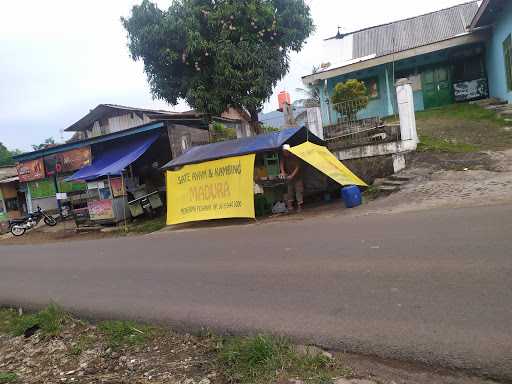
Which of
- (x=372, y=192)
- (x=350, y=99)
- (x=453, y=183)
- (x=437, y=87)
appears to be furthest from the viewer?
(x=437, y=87)

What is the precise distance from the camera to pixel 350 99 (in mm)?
15320

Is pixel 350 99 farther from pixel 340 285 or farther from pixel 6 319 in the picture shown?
pixel 6 319

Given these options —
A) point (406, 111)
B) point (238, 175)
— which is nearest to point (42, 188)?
point (238, 175)

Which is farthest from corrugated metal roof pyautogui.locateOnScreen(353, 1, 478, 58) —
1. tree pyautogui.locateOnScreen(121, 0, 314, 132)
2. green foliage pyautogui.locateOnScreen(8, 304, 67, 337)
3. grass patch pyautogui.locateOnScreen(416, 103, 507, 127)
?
green foliage pyautogui.locateOnScreen(8, 304, 67, 337)

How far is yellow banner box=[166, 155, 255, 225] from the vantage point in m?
11.5

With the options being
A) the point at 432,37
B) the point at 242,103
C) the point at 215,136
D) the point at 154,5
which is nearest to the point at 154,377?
the point at 242,103

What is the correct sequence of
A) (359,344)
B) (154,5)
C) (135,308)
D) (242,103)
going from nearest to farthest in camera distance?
1. (359,344)
2. (135,308)
3. (154,5)
4. (242,103)

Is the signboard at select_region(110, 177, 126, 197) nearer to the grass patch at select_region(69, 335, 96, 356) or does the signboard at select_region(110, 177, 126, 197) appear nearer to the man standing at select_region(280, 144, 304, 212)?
the man standing at select_region(280, 144, 304, 212)

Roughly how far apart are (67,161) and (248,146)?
1265cm

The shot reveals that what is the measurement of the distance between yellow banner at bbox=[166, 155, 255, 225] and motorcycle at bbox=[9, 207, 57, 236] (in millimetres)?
10012

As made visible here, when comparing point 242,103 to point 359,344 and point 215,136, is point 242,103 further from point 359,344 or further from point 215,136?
point 359,344

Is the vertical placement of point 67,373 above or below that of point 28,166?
below

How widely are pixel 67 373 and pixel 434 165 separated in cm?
1041

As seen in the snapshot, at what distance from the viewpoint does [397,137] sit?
483 inches
